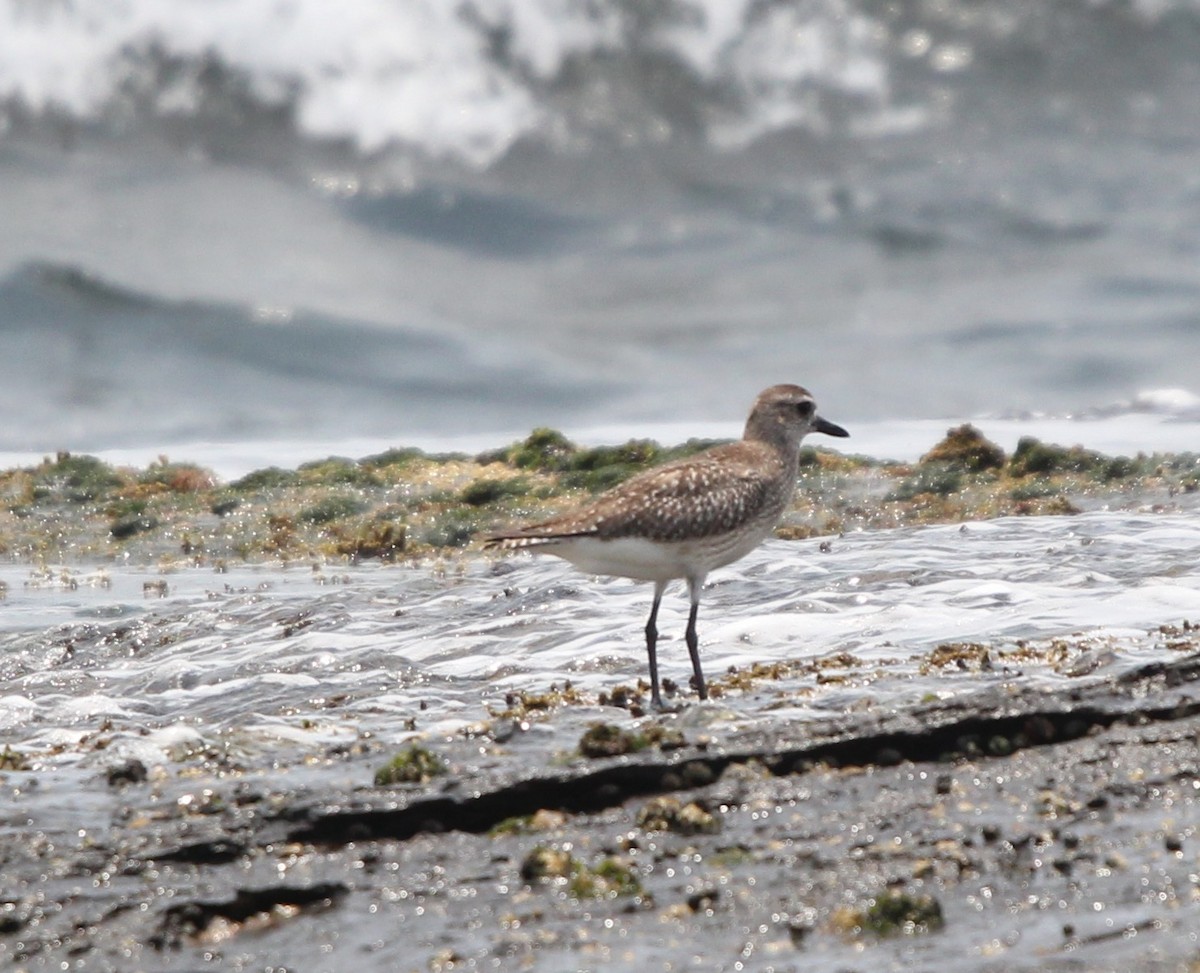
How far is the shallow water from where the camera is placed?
7.15 meters

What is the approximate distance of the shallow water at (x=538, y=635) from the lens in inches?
282

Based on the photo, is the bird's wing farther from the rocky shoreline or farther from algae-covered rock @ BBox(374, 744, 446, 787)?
algae-covered rock @ BBox(374, 744, 446, 787)

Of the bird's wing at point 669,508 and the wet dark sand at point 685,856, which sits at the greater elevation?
the bird's wing at point 669,508

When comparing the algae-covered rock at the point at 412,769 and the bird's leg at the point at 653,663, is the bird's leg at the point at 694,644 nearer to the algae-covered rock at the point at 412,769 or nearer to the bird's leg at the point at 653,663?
the bird's leg at the point at 653,663

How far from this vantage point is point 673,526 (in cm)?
799

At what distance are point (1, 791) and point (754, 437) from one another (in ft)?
16.6

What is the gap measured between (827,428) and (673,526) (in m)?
2.15

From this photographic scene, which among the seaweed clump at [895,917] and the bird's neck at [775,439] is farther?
the bird's neck at [775,439]

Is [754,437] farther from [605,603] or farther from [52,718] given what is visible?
[52,718]

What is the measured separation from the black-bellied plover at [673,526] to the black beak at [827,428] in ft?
2.81

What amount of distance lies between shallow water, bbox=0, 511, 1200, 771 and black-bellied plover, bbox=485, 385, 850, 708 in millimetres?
638

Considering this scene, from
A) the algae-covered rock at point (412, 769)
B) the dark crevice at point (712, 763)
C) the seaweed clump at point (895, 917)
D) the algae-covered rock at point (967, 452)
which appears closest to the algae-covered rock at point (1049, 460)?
the algae-covered rock at point (967, 452)

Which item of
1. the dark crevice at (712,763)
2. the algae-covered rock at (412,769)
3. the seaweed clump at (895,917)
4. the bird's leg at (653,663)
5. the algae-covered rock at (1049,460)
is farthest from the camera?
the algae-covered rock at (1049,460)

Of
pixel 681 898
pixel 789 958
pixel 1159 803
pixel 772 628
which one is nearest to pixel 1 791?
pixel 681 898
